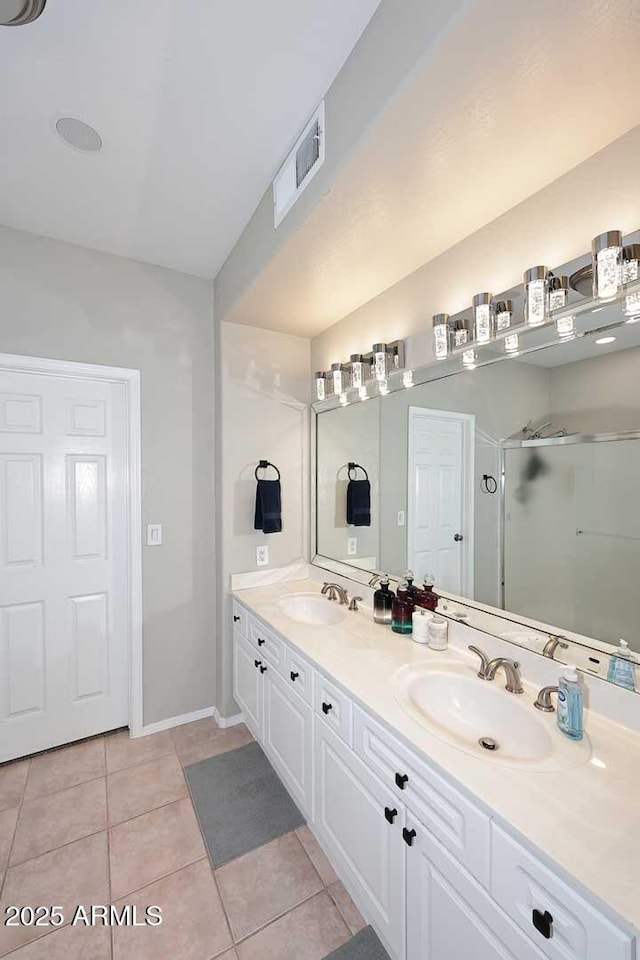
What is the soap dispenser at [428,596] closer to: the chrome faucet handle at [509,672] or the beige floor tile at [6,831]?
the chrome faucet handle at [509,672]

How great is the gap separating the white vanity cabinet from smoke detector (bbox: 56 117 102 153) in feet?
6.71

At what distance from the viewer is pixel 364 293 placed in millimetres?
1949

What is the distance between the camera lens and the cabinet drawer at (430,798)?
2.71 ft

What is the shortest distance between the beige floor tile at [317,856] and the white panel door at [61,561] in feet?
4.15

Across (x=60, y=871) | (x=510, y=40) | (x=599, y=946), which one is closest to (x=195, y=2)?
(x=510, y=40)

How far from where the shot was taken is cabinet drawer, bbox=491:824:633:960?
0.62m

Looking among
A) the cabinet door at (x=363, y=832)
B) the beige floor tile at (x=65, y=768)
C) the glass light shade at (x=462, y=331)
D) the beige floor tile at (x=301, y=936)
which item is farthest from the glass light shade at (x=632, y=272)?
the beige floor tile at (x=65, y=768)

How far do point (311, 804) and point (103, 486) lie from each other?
72.1 inches

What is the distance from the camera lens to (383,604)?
5.84 ft

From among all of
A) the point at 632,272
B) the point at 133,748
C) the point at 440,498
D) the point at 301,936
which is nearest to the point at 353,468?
the point at 440,498

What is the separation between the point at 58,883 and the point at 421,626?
1.62 meters

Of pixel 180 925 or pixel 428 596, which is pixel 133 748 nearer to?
pixel 180 925

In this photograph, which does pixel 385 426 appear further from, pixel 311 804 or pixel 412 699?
pixel 311 804

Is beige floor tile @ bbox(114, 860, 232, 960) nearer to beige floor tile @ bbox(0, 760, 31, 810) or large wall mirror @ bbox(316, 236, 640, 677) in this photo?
beige floor tile @ bbox(0, 760, 31, 810)
